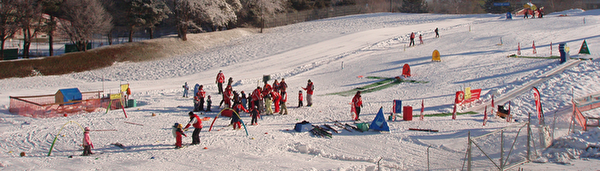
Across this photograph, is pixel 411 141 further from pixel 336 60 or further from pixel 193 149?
pixel 336 60

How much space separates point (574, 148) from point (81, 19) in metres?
39.3

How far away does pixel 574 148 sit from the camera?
→ 38.1 feet

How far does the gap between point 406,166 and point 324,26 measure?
4475 cm

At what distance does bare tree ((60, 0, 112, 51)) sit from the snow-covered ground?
4.71m

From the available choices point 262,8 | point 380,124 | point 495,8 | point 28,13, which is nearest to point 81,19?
point 28,13

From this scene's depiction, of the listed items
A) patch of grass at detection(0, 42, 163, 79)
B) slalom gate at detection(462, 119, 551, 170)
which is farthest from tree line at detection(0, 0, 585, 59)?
slalom gate at detection(462, 119, 551, 170)

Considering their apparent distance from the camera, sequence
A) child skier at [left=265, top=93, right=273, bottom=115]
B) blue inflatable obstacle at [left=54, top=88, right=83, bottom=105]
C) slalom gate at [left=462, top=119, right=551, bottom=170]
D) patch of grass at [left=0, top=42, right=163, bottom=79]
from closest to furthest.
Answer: slalom gate at [left=462, top=119, right=551, bottom=170] → child skier at [left=265, top=93, right=273, bottom=115] → blue inflatable obstacle at [left=54, top=88, right=83, bottom=105] → patch of grass at [left=0, top=42, right=163, bottom=79]

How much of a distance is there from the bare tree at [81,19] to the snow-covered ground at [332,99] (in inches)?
185

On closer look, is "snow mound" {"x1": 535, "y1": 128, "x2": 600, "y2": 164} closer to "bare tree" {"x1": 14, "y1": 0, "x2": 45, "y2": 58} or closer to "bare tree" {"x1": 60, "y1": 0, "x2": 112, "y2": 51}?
"bare tree" {"x1": 60, "y1": 0, "x2": 112, "y2": 51}

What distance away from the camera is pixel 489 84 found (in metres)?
22.5

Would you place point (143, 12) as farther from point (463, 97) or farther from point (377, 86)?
point (463, 97)

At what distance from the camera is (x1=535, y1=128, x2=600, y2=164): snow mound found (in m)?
11.3

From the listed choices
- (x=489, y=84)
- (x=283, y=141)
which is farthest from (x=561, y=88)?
(x=283, y=141)

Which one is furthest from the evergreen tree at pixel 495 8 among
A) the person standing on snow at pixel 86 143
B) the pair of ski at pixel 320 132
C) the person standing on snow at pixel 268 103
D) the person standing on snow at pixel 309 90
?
the person standing on snow at pixel 86 143
